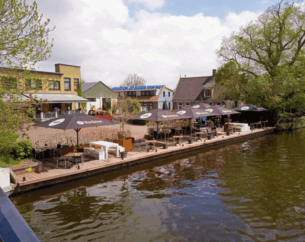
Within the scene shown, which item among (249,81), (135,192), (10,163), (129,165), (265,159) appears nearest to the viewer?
(135,192)

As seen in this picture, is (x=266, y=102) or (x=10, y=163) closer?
(x=10, y=163)

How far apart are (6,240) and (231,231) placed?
24.0 ft

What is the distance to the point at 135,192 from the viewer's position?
31.9 feet

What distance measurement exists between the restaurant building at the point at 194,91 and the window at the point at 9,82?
40043 millimetres

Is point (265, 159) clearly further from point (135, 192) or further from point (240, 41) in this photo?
point (240, 41)

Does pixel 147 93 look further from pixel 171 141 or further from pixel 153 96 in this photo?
pixel 171 141

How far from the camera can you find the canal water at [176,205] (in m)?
6.92

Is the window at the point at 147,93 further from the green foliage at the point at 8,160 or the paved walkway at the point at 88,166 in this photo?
the green foliage at the point at 8,160

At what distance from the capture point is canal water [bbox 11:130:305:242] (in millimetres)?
6922

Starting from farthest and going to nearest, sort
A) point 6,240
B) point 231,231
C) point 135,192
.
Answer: point 135,192 → point 231,231 → point 6,240

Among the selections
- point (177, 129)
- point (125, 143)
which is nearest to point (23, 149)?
point (125, 143)

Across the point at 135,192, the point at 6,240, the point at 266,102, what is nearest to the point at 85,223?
the point at 135,192

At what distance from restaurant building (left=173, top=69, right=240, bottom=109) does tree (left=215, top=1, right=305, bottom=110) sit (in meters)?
14.2

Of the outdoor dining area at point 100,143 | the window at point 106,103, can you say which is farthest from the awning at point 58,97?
the outdoor dining area at point 100,143
